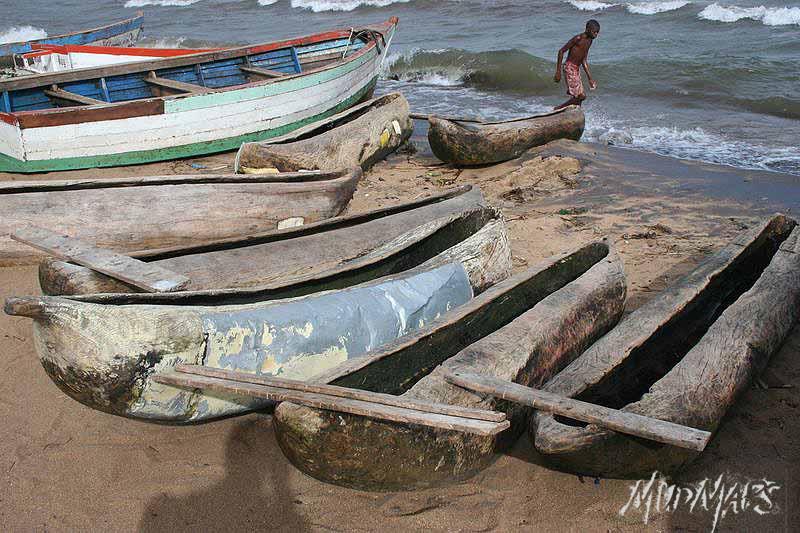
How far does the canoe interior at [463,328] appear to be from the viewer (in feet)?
12.4

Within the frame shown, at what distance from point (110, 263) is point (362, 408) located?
2091 mm

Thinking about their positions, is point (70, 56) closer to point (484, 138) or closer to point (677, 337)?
point (484, 138)

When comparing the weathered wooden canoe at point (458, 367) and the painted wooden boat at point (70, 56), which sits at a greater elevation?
the painted wooden boat at point (70, 56)

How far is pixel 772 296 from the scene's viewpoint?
15.3ft

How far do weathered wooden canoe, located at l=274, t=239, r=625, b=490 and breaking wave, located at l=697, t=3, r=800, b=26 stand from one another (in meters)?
15.5

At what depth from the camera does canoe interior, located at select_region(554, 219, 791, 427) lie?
13.1ft

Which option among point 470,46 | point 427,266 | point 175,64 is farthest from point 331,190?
point 470,46

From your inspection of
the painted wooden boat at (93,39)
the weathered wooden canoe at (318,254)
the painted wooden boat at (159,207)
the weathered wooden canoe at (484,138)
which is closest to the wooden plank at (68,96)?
the painted wooden boat at (93,39)

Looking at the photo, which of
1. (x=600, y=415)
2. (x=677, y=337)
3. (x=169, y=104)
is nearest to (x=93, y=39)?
(x=169, y=104)

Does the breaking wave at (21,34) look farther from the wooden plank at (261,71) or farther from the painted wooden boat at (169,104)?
the wooden plank at (261,71)

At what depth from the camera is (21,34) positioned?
20688 millimetres

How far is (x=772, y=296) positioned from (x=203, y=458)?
3687mm

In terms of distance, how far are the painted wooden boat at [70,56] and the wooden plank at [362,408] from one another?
8.44 metres

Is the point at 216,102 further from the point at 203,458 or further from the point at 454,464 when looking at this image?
the point at 454,464
